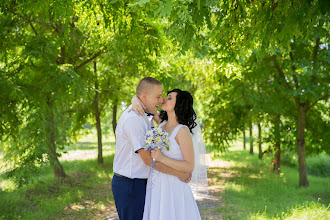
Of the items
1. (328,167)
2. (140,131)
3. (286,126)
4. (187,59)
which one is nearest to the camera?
(140,131)

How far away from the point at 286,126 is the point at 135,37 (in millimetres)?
8505

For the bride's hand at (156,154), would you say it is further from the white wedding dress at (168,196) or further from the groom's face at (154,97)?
the groom's face at (154,97)

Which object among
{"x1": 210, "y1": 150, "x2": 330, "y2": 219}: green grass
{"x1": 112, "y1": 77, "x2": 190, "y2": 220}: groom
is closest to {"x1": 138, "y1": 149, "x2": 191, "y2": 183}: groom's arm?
{"x1": 112, "y1": 77, "x2": 190, "y2": 220}: groom

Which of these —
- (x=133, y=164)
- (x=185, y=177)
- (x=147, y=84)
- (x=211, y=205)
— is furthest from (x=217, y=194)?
(x=147, y=84)

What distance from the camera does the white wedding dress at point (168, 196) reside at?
13.1 ft

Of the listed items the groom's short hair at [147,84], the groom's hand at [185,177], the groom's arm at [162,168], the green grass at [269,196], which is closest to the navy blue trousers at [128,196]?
the groom's arm at [162,168]

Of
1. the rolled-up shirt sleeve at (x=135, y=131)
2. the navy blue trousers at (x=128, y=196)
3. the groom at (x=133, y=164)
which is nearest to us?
the rolled-up shirt sleeve at (x=135, y=131)

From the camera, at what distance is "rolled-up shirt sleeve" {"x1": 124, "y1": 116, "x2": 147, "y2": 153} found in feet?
12.1

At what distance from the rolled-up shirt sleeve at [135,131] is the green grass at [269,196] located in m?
4.14

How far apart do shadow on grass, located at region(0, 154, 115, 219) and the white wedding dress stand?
4.61 meters

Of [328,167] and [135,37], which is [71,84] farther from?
[328,167]

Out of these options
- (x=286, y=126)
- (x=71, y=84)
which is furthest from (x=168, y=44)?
(x=286, y=126)

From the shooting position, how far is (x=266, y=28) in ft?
14.4

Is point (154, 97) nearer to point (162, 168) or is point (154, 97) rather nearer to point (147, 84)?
point (147, 84)
